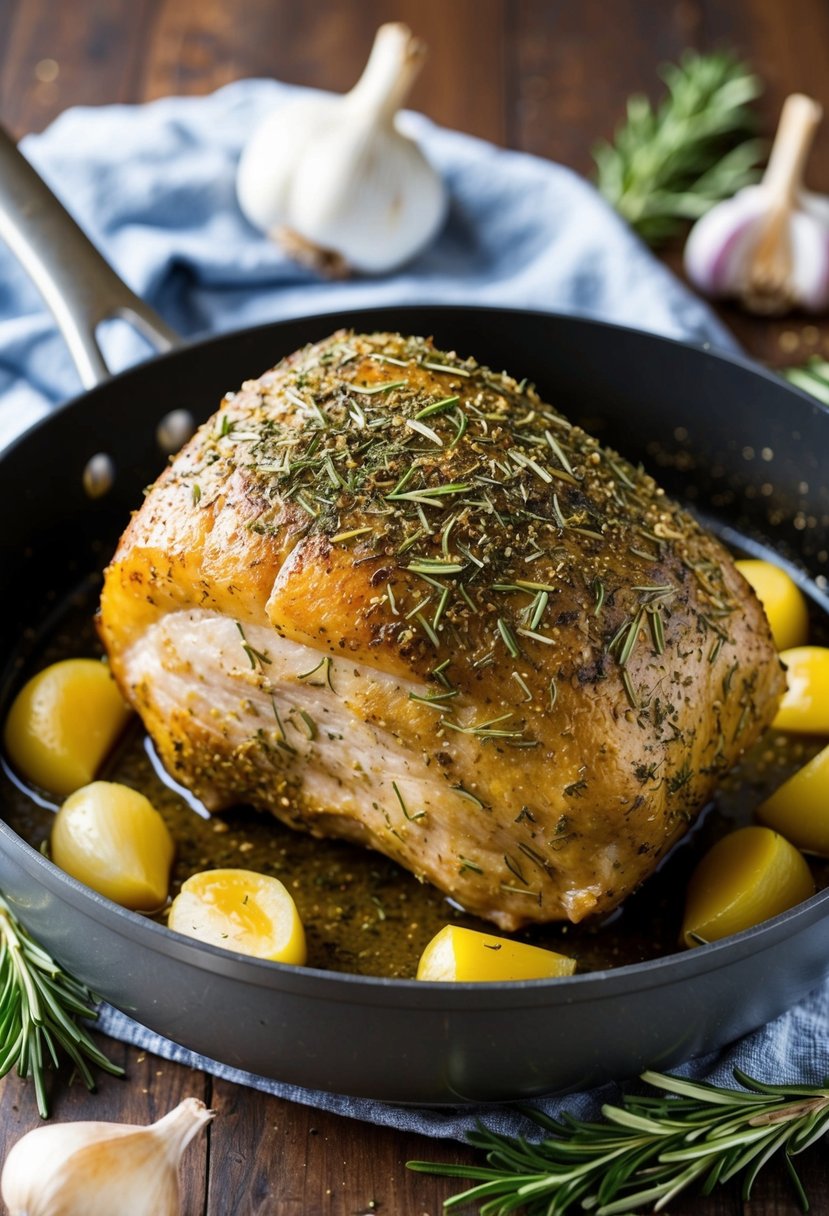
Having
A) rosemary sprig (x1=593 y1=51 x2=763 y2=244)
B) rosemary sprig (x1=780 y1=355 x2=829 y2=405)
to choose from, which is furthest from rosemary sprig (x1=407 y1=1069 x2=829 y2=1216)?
rosemary sprig (x1=593 y1=51 x2=763 y2=244)

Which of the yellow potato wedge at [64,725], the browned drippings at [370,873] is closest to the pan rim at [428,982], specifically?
the browned drippings at [370,873]

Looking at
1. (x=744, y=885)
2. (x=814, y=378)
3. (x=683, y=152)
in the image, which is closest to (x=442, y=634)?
(x=744, y=885)

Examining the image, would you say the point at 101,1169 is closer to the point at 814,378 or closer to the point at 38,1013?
the point at 38,1013

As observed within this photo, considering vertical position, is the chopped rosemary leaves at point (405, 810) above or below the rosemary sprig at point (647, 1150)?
above

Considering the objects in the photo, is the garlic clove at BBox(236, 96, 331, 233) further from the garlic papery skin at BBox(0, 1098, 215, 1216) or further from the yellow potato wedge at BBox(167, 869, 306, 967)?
the garlic papery skin at BBox(0, 1098, 215, 1216)

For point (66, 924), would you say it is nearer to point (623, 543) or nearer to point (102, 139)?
point (623, 543)

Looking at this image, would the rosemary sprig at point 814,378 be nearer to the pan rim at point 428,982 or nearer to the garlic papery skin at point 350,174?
the garlic papery skin at point 350,174

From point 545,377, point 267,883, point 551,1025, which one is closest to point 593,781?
point 551,1025
